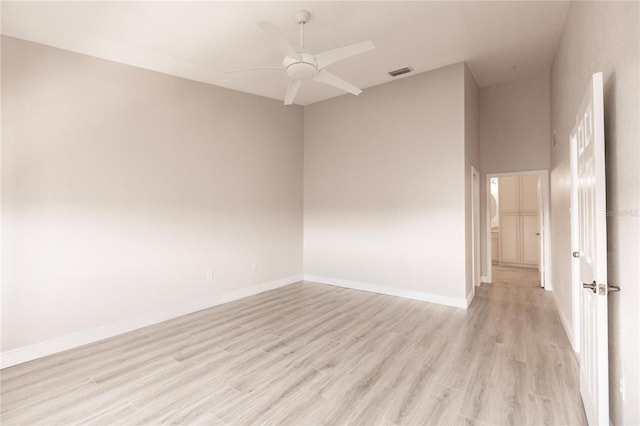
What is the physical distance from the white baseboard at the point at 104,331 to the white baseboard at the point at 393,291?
54.7 inches

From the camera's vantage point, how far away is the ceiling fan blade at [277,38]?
7.94ft

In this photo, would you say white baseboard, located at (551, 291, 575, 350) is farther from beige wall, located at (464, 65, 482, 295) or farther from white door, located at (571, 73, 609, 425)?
white door, located at (571, 73, 609, 425)

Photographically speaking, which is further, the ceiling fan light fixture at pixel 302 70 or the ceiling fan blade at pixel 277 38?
the ceiling fan light fixture at pixel 302 70

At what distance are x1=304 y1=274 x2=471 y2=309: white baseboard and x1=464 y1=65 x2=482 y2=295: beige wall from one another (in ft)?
0.82

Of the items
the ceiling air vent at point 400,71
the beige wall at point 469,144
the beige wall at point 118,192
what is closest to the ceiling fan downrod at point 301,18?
the ceiling air vent at point 400,71

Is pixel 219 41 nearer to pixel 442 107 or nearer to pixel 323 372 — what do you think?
pixel 442 107

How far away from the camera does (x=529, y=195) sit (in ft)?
23.9

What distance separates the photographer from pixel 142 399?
92.4 inches

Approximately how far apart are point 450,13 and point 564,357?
3428 mm

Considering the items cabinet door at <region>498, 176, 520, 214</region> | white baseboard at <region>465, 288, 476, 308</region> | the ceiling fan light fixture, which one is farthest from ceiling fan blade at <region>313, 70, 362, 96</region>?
cabinet door at <region>498, 176, 520, 214</region>

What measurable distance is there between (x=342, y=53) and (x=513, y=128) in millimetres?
4091

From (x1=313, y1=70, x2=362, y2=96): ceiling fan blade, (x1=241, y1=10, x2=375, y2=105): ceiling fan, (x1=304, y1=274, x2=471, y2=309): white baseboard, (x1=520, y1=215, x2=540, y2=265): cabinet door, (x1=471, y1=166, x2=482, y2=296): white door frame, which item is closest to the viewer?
(x1=241, y1=10, x2=375, y2=105): ceiling fan

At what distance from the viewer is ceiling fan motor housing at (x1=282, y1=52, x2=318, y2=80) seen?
2.75m

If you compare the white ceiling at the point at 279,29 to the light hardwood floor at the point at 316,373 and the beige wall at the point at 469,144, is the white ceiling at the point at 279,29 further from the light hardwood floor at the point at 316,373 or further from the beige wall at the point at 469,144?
the light hardwood floor at the point at 316,373
